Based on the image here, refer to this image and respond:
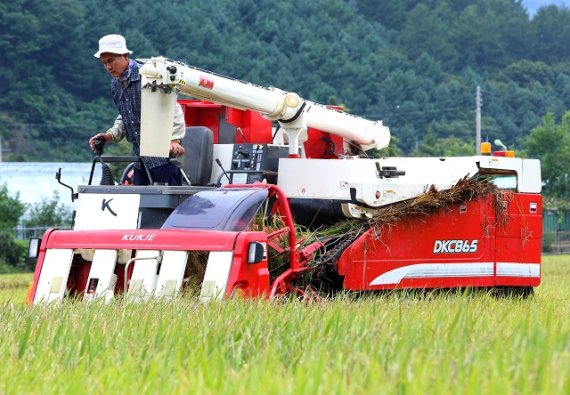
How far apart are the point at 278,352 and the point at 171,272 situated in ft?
13.9

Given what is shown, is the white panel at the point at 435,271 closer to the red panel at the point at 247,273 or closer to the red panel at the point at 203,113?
the red panel at the point at 247,273

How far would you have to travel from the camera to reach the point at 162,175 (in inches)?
457

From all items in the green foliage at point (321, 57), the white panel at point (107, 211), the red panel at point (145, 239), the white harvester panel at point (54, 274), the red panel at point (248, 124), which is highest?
the green foliage at point (321, 57)

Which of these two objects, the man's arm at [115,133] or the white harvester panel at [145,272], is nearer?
the white harvester panel at [145,272]

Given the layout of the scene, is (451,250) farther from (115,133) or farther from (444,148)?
(444,148)

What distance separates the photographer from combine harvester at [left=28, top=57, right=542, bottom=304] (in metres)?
10.4

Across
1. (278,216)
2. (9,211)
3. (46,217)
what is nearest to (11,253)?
(9,211)

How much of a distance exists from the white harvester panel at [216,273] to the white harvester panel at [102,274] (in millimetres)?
940

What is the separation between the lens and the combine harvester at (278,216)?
34.0ft

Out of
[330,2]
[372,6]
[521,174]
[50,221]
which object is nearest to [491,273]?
[521,174]

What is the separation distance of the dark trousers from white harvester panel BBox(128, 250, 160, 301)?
1267 mm

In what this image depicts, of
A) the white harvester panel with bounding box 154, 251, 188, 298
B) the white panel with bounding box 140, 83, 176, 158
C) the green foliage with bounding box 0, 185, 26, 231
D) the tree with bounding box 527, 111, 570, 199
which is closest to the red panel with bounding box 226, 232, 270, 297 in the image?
the white harvester panel with bounding box 154, 251, 188, 298

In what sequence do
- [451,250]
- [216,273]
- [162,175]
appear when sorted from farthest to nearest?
1. [451,250]
2. [162,175]
3. [216,273]

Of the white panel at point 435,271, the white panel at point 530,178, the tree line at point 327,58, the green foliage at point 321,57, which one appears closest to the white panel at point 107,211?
the white panel at point 435,271
